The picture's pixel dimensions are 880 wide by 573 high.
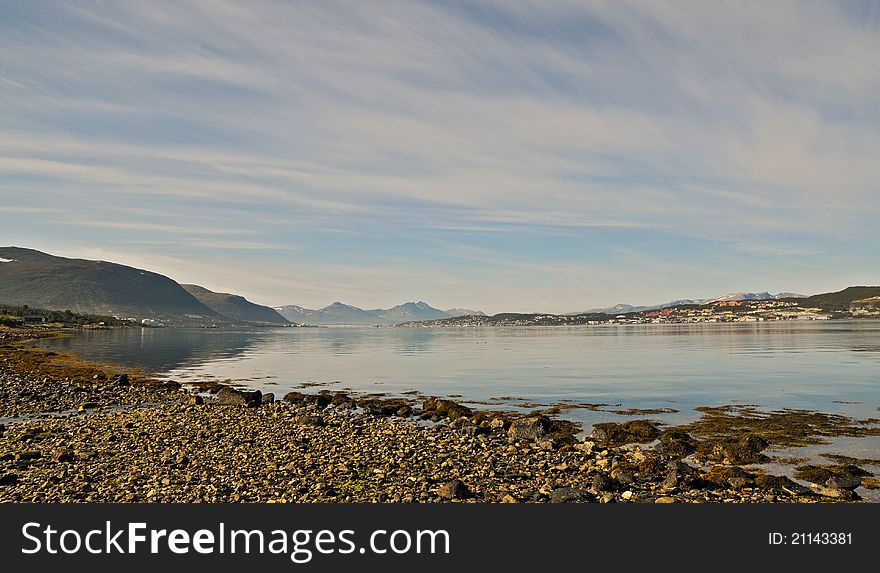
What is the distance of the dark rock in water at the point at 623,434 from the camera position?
82.8ft

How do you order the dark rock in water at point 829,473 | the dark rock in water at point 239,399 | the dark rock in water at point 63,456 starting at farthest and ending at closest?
the dark rock in water at point 239,399 < the dark rock in water at point 63,456 < the dark rock in water at point 829,473

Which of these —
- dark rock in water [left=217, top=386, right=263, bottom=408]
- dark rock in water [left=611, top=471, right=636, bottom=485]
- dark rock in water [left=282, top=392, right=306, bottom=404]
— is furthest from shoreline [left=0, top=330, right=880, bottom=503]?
dark rock in water [left=282, top=392, right=306, bottom=404]

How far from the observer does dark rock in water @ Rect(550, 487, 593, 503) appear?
15781 mm

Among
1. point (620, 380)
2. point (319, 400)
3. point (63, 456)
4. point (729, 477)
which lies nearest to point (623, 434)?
point (729, 477)

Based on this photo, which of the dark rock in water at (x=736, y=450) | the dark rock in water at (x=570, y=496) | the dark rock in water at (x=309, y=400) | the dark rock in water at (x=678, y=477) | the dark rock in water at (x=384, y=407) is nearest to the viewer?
the dark rock in water at (x=570, y=496)

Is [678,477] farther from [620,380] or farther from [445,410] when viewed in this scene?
[620,380]

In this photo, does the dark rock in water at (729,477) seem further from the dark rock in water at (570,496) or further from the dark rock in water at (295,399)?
the dark rock in water at (295,399)

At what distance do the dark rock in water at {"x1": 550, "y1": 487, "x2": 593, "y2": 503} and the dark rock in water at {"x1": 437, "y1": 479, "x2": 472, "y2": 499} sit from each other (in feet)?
8.15

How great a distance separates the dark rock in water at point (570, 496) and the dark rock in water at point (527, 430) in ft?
28.8

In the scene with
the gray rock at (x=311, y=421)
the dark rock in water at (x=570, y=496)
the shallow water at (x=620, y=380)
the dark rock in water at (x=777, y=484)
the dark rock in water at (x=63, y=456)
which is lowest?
the shallow water at (x=620, y=380)

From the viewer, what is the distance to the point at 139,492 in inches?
625

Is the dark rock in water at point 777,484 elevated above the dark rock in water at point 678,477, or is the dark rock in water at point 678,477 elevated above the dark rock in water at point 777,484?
the dark rock in water at point 678,477

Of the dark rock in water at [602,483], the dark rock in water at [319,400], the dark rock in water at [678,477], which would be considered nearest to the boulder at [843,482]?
the dark rock in water at [678,477]

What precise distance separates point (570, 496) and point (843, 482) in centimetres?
962
